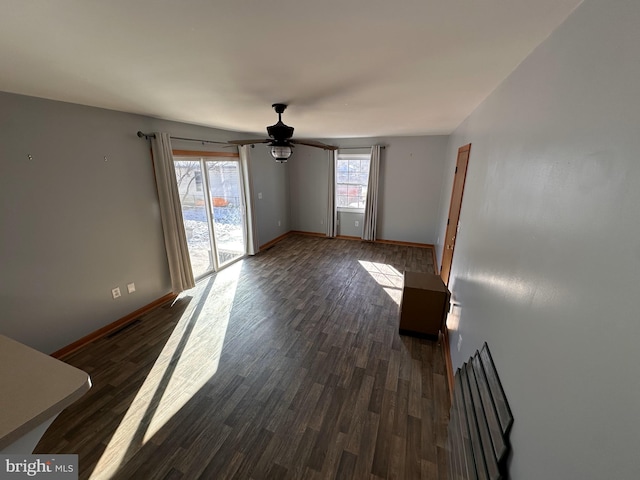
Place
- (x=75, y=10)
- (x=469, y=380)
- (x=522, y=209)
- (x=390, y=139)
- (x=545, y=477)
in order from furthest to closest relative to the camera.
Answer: (x=390, y=139), (x=469, y=380), (x=522, y=209), (x=75, y=10), (x=545, y=477)

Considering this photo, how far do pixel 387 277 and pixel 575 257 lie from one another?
359cm

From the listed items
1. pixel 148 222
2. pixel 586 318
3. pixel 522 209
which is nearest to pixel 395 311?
pixel 522 209

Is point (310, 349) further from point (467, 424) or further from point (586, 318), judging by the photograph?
point (586, 318)

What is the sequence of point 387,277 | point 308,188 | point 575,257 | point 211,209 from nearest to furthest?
point 575,257
point 211,209
point 387,277
point 308,188

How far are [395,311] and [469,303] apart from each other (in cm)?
141

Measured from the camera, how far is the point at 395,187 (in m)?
5.66

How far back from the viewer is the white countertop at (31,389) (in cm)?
67

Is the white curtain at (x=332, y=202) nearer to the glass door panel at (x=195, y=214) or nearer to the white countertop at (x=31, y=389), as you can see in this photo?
the glass door panel at (x=195, y=214)

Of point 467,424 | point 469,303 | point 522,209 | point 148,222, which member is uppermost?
point 522,209

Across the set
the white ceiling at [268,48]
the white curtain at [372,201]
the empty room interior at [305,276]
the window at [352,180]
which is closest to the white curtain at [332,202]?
the window at [352,180]

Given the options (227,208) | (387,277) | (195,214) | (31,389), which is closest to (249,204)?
(227,208)

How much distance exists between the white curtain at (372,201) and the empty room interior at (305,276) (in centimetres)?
202

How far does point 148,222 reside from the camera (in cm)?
313

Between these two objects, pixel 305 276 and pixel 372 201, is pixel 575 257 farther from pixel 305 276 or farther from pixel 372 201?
pixel 372 201
